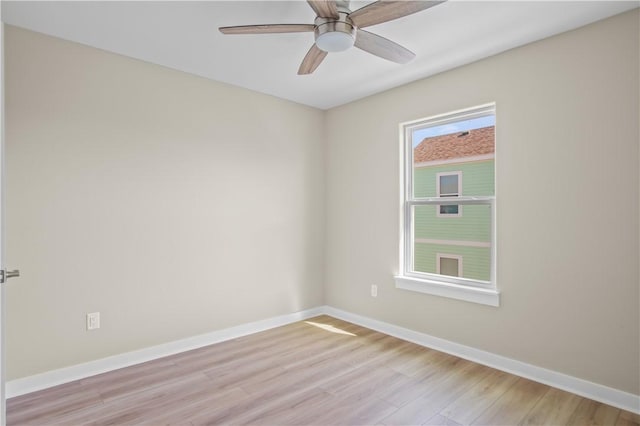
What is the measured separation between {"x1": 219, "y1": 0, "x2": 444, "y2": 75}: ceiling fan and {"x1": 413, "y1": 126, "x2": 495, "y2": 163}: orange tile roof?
4.12 ft

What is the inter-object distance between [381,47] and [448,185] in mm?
1561

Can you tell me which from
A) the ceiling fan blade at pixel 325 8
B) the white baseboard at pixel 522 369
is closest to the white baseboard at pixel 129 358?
the white baseboard at pixel 522 369

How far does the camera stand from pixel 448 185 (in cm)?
332

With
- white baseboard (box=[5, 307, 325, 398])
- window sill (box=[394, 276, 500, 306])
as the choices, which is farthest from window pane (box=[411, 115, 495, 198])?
white baseboard (box=[5, 307, 325, 398])

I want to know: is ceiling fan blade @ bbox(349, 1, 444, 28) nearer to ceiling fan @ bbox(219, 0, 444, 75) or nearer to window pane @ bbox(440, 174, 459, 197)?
ceiling fan @ bbox(219, 0, 444, 75)

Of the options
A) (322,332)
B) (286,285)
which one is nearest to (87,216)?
(286,285)

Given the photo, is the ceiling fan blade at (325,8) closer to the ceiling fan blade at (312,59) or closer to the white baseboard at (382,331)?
the ceiling fan blade at (312,59)

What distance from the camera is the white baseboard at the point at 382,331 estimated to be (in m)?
2.37

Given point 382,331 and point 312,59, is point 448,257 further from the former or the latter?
point 312,59

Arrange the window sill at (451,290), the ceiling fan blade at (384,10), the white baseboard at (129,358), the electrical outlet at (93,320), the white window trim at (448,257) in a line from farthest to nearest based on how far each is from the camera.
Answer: the white window trim at (448,257) → the window sill at (451,290) → the electrical outlet at (93,320) → the white baseboard at (129,358) → the ceiling fan blade at (384,10)

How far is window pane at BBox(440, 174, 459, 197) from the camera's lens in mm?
3271

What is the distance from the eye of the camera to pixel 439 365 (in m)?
2.91

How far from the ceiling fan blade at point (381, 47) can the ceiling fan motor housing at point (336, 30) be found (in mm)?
90

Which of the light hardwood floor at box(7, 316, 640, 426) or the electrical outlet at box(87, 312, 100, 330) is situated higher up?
the electrical outlet at box(87, 312, 100, 330)
